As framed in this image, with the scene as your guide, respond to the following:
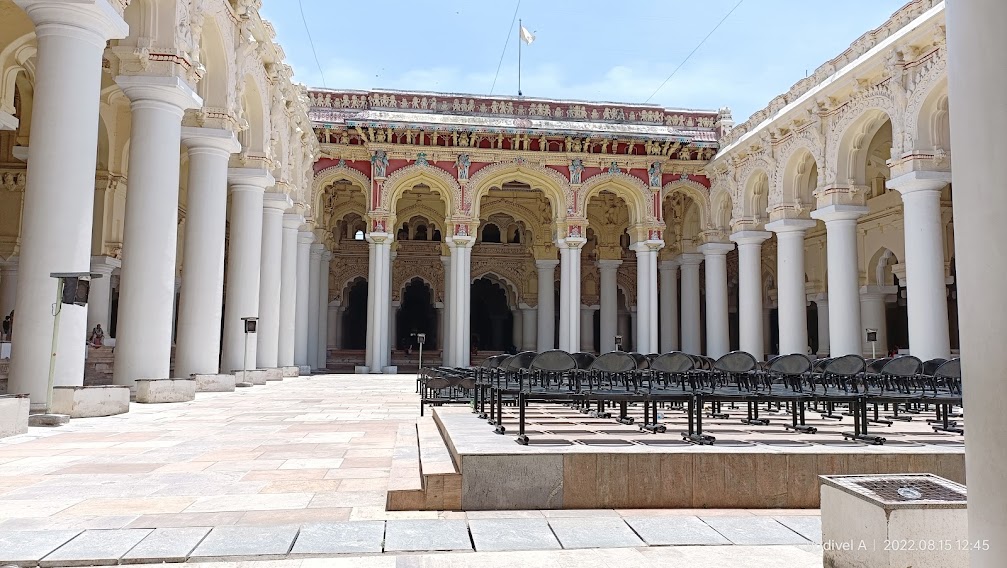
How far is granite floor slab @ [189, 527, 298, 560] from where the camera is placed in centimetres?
302

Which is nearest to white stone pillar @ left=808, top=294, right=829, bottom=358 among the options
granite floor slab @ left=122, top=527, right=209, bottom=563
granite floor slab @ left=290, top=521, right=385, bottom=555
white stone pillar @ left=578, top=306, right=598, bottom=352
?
white stone pillar @ left=578, top=306, right=598, bottom=352

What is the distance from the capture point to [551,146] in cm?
2234

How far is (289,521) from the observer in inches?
140

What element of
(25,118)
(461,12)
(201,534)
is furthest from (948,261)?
(25,118)

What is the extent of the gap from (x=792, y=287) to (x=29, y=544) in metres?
17.8

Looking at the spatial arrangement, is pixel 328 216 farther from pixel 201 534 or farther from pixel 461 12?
pixel 201 534

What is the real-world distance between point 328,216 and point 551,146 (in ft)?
28.7

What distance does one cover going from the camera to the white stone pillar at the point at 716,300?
22266mm

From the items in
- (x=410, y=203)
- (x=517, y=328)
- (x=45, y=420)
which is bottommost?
(x=45, y=420)

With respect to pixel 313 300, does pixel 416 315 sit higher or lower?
lower

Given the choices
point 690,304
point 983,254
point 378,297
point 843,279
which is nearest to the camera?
point 983,254

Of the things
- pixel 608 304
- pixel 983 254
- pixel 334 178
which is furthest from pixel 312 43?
pixel 983 254

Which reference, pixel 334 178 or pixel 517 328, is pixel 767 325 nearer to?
pixel 517 328

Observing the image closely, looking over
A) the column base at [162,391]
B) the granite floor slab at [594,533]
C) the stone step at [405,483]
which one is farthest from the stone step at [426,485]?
the column base at [162,391]
